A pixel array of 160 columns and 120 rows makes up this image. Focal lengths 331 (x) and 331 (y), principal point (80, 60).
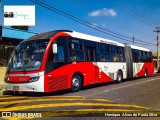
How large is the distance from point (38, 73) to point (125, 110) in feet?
16.4

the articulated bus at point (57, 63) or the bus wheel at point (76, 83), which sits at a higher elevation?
the articulated bus at point (57, 63)

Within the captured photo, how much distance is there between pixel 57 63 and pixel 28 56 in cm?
136

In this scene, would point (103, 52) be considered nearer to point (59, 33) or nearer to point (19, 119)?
point (59, 33)

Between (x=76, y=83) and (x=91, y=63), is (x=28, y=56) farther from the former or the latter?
(x=91, y=63)

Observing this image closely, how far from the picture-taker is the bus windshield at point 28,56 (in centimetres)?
1435

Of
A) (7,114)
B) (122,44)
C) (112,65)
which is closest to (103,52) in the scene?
(112,65)

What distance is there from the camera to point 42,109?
10289mm

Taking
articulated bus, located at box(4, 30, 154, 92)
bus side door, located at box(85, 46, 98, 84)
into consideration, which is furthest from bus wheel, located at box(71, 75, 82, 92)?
bus side door, located at box(85, 46, 98, 84)

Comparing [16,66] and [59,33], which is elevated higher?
[59,33]

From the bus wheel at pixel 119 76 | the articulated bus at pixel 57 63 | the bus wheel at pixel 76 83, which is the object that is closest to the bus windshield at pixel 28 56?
the articulated bus at pixel 57 63

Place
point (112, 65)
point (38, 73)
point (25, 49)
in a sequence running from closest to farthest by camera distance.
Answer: point (38, 73), point (25, 49), point (112, 65)

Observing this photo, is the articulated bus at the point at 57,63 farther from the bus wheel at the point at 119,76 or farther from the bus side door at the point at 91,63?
the bus wheel at the point at 119,76

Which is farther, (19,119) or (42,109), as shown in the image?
(42,109)

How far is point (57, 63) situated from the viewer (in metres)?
15.0
